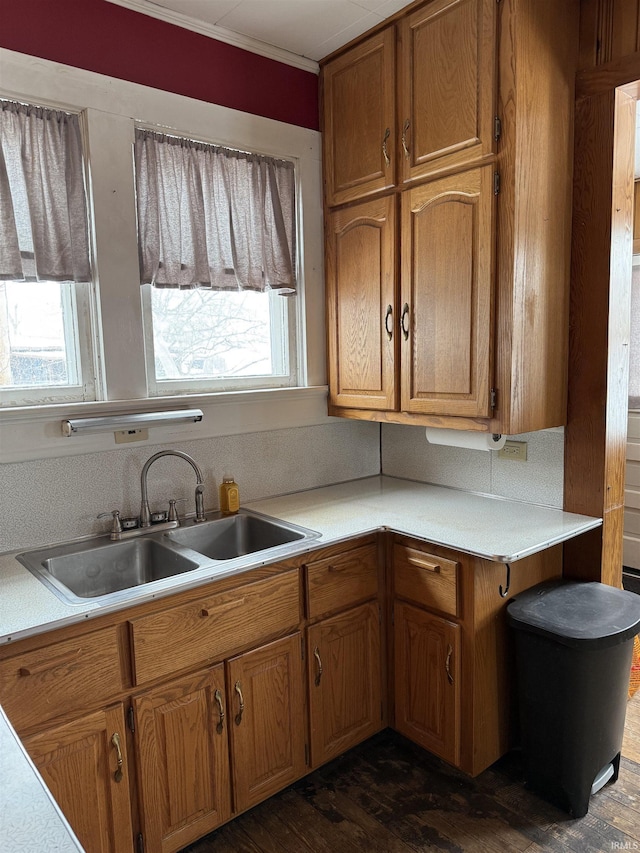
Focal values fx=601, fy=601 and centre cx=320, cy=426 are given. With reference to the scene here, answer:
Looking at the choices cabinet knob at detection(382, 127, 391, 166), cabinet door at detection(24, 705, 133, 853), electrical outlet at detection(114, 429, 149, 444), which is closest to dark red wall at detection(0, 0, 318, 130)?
cabinet knob at detection(382, 127, 391, 166)

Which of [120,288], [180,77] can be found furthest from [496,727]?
[180,77]

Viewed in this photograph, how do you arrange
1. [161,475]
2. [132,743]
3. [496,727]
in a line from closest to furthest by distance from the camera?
[132,743]
[496,727]
[161,475]

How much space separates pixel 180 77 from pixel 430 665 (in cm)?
227

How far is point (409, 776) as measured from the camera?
6.89 feet

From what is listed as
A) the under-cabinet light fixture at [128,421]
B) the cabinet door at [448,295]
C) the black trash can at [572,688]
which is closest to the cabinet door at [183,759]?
the under-cabinet light fixture at [128,421]

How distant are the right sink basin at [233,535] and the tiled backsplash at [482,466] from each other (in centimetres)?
86

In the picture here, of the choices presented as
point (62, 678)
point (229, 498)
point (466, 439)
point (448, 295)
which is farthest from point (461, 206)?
point (62, 678)

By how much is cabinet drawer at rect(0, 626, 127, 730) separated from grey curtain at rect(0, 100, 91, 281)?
113cm

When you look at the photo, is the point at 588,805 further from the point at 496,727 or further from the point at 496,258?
the point at 496,258

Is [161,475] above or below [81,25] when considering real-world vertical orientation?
below

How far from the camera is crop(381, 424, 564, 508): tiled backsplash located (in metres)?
2.27

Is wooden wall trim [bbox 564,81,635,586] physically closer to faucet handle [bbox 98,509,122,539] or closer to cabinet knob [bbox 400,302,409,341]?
cabinet knob [bbox 400,302,409,341]

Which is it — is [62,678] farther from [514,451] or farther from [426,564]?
[514,451]

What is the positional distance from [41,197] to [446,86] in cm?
139
